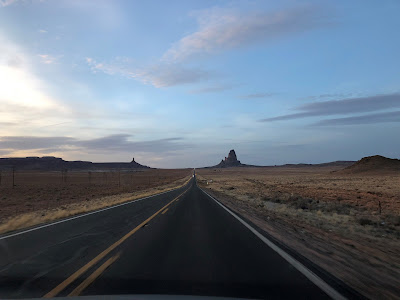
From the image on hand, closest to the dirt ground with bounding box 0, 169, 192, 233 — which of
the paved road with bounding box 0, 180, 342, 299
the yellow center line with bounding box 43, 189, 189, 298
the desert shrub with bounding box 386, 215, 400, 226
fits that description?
the paved road with bounding box 0, 180, 342, 299

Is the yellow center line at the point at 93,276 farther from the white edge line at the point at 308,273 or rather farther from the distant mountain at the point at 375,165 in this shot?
the distant mountain at the point at 375,165

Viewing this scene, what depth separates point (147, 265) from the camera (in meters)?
6.88

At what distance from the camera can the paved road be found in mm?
5416

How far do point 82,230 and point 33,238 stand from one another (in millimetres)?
1726

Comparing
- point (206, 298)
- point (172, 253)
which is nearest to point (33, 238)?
point (172, 253)

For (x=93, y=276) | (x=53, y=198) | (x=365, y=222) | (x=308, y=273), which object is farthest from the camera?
(x=53, y=198)

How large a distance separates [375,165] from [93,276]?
117400mm

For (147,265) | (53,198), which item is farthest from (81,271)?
(53,198)

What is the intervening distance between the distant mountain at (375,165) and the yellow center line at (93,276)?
343 ft

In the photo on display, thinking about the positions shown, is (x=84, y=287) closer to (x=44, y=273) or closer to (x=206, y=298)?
(x=44, y=273)

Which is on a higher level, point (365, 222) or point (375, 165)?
point (375, 165)

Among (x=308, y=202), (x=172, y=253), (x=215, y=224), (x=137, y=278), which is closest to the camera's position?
(x=137, y=278)

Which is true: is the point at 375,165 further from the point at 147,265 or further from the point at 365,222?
the point at 147,265

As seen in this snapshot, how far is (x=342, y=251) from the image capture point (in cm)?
847
